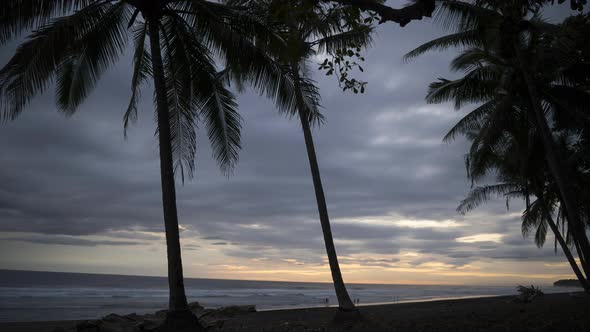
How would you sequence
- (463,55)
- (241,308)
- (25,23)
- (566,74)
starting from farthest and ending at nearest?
(241,308) < (463,55) < (566,74) < (25,23)

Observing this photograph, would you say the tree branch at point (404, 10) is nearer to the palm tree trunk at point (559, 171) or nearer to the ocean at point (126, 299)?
the palm tree trunk at point (559, 171)

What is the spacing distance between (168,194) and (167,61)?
3.74m

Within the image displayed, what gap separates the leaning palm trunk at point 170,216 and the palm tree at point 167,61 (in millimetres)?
18

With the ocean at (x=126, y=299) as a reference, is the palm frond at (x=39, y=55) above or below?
above

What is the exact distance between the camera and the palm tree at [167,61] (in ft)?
24.2

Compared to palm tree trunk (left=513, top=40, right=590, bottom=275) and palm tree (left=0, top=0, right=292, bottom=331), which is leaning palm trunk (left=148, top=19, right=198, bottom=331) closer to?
palm tree (left=0, top=0, right=292, bottom=331)

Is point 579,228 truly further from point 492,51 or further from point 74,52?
point 74,52

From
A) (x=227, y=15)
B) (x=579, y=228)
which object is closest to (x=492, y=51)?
(x=579, y=228)

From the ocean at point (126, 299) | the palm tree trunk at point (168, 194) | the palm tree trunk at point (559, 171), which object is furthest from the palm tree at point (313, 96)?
the ocean at point (126, 299)

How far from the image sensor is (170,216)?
7.46 metres

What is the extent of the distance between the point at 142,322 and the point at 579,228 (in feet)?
35.5

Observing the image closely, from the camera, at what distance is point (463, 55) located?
13.9m

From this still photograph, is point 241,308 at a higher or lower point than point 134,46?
lower

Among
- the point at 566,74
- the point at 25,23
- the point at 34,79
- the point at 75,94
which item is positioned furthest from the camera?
the point at 566,74
